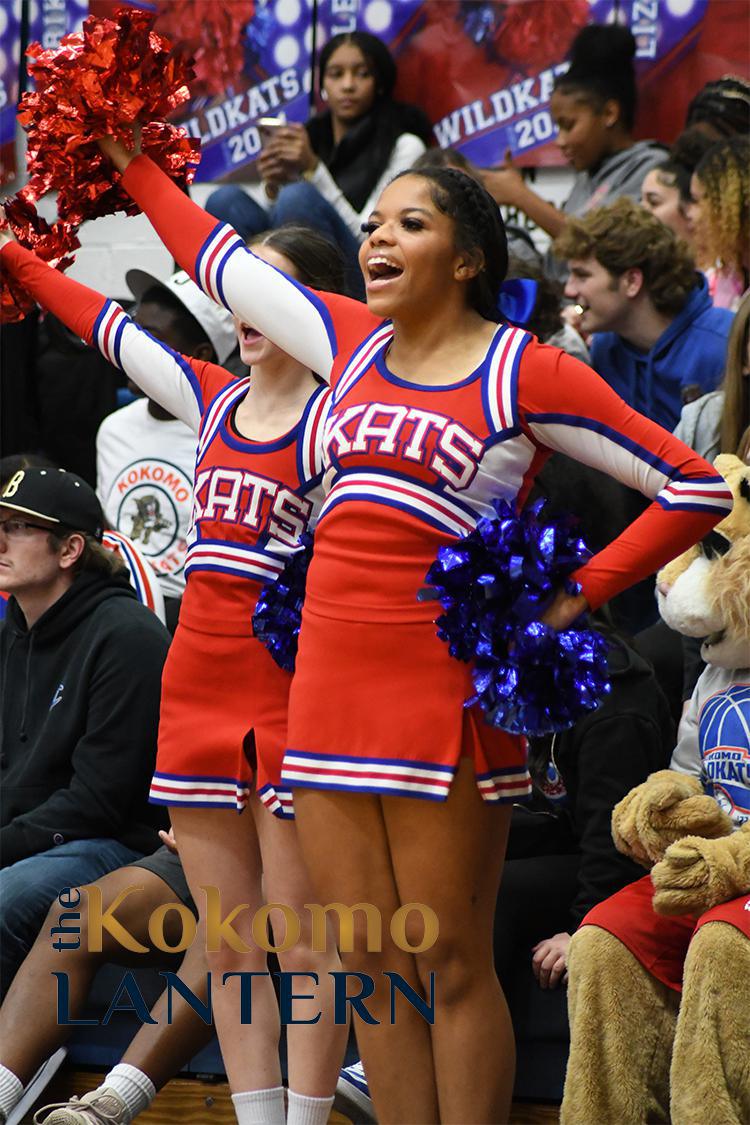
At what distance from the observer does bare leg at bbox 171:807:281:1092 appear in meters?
2.90

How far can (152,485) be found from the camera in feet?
15.5

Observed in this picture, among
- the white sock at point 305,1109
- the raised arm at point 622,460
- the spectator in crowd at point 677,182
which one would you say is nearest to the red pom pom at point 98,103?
the raised arm at point 622,460

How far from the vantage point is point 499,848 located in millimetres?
2539

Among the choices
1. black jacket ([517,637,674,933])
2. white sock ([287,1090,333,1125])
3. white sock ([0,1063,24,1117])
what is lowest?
white sock ([0,1063,24,1117])

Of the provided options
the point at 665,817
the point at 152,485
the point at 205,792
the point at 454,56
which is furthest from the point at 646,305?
the point at 205,792

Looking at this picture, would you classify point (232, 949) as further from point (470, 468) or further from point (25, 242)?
point (25, 242)

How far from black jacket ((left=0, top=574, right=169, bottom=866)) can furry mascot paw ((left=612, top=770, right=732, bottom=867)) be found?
125 centimetres

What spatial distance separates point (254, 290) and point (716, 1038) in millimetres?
1449

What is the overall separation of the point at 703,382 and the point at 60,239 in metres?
1.97

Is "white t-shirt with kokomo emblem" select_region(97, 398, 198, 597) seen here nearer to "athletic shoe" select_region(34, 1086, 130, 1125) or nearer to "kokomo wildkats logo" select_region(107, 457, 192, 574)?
"kokomo wildkats logo" select_region(107, 457, 192, 574)

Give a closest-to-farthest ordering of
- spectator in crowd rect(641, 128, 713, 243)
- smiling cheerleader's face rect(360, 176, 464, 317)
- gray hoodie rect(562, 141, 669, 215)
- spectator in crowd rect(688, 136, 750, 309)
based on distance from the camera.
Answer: smiling cheerleader's face rect(360, 176, 464, 317)
spectator in crowd rect(688, 136, 750, 309)
spectator in crowd rect(641, 128, 713, 243)
gray hoodie rect(562, 141, 669, 215)

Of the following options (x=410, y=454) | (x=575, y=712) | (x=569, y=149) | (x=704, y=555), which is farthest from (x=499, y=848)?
(x=569, y=149)

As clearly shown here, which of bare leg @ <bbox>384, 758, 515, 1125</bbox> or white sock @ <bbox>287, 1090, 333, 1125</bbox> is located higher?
bare leg @ <bbox>384, 758, 515, 1125</bbox>

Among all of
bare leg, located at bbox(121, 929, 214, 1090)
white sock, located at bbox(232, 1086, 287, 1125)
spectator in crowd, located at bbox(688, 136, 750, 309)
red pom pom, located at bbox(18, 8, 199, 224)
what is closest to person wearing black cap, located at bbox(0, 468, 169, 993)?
bare leg, located at bbox(121, 929, 214, 1090)
